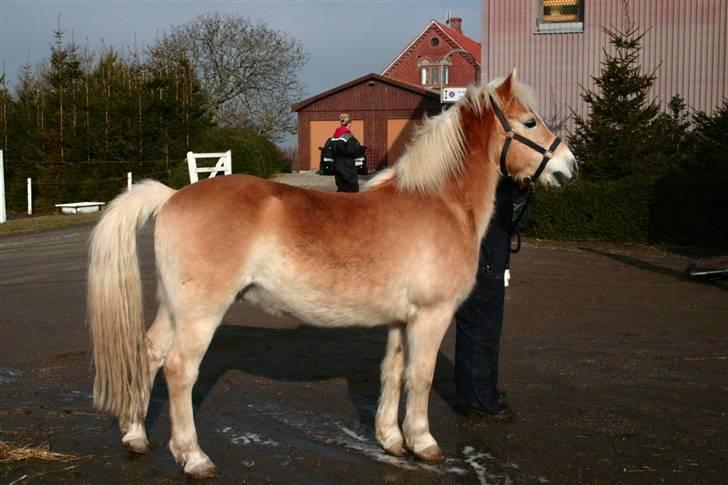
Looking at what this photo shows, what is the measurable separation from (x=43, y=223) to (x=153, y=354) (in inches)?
663

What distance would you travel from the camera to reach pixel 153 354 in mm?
4680

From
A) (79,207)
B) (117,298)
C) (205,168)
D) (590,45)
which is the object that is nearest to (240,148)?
(79,207)

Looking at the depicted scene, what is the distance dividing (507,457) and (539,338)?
3.16 meters

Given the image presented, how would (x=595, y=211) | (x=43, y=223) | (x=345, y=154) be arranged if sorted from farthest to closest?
1. (x=43, y=223)
2. (x=595, y=211)
3. (x=345, y=154)

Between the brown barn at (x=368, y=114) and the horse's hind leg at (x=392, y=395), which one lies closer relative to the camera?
the horse's hind leg at (x=392, y=395)

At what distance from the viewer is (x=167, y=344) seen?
15.4 ft

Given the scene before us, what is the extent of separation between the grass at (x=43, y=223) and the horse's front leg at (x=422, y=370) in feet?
50.5

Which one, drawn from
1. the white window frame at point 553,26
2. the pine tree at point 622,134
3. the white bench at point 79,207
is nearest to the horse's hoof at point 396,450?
the pine tree at point 622,134

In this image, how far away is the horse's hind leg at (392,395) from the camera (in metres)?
4.76

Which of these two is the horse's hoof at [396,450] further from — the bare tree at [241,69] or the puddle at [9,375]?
the bare tree at [241,69]

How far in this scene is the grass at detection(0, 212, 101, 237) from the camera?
60.5 ft

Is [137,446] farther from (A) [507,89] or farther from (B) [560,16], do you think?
(B) [560,16]

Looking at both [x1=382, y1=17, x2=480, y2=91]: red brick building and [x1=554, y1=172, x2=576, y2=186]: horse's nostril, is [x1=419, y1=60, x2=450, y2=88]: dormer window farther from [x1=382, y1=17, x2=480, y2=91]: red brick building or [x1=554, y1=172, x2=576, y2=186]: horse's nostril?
[x1=554, y1=172, x2=576, y2=186]: horse's nostril

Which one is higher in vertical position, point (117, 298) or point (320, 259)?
point (320, 259)
